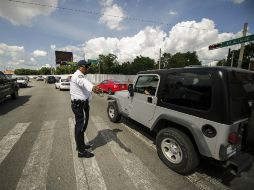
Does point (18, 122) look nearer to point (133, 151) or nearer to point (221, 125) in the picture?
point (133, 151)

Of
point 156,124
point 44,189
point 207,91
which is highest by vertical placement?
point 207,91

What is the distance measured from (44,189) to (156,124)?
239 centimetres

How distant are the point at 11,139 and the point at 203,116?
4.94m

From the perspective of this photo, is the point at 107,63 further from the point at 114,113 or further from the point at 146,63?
the point at 114,113

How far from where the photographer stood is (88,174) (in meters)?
3.17

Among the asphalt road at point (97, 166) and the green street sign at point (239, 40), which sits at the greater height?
the green street sign at point (239, 40)

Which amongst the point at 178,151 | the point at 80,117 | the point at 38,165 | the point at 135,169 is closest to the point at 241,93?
the point at 178,151

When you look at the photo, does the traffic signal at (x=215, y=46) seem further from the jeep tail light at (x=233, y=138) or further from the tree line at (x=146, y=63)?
the tree line at (x=146, y=63)

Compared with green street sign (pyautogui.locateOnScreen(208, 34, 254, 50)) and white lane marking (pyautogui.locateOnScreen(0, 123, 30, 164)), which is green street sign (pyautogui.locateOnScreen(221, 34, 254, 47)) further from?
white lane marking (pyautogui.locateOnScreen(0, 123, 30, 164))

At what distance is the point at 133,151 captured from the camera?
4.12 metres

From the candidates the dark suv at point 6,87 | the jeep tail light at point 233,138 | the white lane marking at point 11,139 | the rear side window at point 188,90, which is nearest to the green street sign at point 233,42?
the rear side window at point 188,90

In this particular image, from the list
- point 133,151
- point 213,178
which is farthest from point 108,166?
point 213,178

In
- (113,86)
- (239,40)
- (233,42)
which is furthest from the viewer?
(113,86)

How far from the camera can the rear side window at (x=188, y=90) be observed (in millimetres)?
2824
